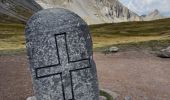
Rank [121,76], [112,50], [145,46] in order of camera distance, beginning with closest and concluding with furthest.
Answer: [121,76] → [112,50] → [145,46]

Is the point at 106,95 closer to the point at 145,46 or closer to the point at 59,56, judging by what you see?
the point at 59,56

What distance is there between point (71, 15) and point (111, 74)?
1351cm

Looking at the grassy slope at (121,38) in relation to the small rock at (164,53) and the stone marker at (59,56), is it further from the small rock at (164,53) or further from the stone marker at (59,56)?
the stone marker at (59,56)

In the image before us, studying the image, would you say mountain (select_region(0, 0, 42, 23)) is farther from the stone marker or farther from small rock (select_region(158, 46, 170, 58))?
the stone marker

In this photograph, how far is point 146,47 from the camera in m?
44.0

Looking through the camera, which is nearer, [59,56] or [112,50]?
[59,56]

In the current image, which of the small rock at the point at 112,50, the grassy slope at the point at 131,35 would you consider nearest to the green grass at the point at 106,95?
the small rock at the point at 112,50

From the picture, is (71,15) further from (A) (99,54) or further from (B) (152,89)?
(A) (99,54)

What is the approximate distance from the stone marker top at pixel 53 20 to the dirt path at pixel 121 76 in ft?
21.9

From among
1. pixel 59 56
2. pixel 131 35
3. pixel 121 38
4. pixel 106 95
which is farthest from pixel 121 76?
pixel 131 35

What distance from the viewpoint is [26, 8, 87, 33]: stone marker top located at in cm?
1544

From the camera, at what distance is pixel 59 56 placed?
615 inches

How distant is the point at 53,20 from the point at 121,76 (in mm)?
13330

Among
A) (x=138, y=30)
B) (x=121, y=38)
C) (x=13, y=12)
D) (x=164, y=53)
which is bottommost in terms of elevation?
(x=164, y=53)
